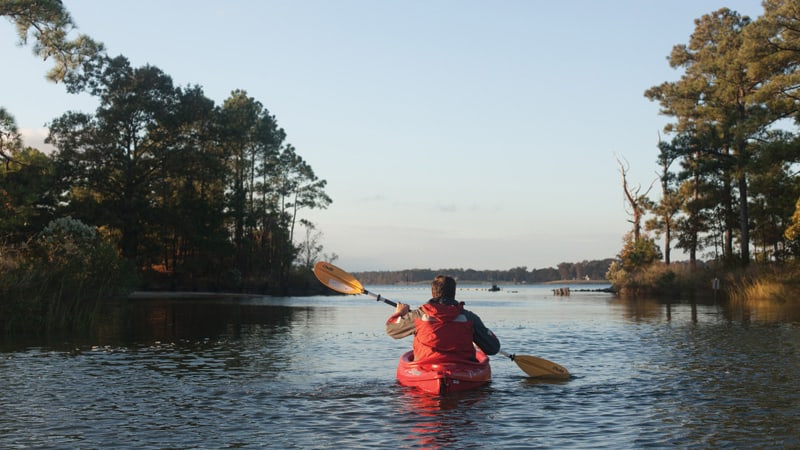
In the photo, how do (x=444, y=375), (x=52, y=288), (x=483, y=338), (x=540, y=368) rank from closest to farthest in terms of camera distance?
(x=444, y=375) → (x=483, y=338) → (x=540, y=368) → (x=52, y=288)

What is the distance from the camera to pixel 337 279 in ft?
60.8

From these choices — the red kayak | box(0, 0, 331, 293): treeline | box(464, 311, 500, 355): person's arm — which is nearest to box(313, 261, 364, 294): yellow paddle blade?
the red kayak

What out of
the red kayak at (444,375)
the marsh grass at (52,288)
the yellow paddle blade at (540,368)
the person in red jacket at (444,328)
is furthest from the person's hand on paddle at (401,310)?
the marsh grass at (52,288)

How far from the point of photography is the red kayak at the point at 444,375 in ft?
40.9

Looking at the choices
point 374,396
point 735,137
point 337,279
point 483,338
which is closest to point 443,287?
point 483,338

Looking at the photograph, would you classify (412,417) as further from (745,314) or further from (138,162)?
(138,162)

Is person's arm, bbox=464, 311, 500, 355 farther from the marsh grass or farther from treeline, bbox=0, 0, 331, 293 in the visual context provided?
treeline, bbox=0, 0, 331, 293

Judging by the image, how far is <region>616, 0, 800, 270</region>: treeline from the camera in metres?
40.9

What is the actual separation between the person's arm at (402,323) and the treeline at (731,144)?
27692 mm

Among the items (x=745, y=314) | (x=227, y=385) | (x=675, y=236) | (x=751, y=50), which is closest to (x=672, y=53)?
(x=675, y=236)

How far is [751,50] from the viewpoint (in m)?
41.2

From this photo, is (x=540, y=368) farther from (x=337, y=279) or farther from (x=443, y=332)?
(x=337, y=279)

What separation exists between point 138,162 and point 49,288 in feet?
134

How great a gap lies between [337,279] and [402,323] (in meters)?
4.92
